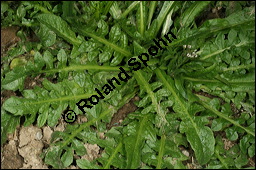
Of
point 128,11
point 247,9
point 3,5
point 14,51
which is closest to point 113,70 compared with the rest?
point 128,11

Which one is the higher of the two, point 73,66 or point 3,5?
point 3,5

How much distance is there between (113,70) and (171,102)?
409 millimetres

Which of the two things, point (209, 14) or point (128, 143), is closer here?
point (128, 143)

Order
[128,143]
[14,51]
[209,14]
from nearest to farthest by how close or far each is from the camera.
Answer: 1. [128,143]
2. [14,51]
3. [209,14]

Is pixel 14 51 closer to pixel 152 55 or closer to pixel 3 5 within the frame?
pixel 3 5

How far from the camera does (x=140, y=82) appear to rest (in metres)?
2.23

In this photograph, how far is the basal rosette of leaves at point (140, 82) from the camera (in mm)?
2123

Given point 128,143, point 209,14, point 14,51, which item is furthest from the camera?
point 209,14

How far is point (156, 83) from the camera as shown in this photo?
222 cm

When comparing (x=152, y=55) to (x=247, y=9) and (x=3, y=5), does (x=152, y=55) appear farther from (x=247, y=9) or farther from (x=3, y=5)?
(x=3, y=5)

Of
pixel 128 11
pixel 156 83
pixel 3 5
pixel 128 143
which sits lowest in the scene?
pixel 128 143

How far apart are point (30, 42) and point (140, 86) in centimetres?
74

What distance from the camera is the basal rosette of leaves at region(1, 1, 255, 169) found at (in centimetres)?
212

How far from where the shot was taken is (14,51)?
7.50 ft
